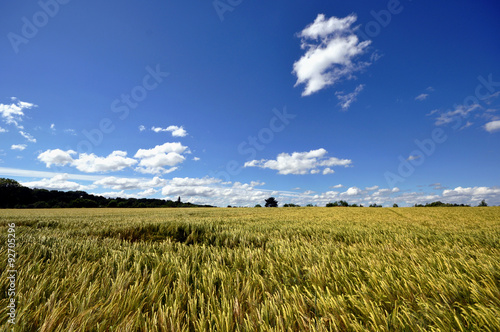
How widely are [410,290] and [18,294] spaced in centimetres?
217

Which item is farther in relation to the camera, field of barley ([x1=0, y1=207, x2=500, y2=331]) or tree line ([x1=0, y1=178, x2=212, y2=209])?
tree line ([x1=0, y1=178, x2=212, y2=209])

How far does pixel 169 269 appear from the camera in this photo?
5.31 ft

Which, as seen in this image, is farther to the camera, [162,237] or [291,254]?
[162,237]

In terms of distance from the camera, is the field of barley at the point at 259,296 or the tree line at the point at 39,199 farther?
the tree line at the point at 39,199

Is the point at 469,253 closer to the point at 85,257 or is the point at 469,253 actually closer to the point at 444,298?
the point at 444,298

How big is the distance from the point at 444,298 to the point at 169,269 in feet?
5.68

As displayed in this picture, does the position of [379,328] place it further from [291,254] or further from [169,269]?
[169,269]

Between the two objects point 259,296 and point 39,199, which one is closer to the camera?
point 259,296

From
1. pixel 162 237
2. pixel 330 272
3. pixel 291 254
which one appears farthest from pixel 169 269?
pixel 162 237

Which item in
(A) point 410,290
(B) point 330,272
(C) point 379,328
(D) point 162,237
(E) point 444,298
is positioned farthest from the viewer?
(D) point 162,237

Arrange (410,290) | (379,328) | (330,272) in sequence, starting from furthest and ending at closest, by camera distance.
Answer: (330,272)
(410,290)
(379,328)

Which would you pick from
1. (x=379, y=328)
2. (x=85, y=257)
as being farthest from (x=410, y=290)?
(x=85, y=257)

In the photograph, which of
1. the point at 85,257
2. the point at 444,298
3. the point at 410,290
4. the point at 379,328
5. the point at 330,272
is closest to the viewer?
the point at 379,328

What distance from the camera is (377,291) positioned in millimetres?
1185
